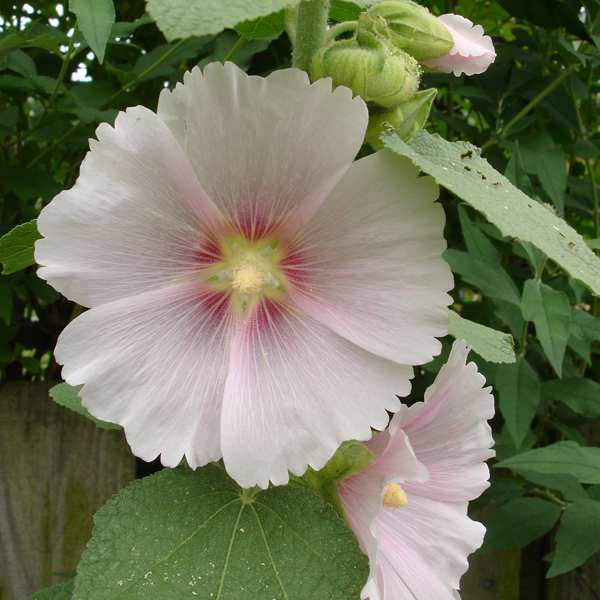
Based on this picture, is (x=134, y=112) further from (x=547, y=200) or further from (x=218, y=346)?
(x=547, y=200)

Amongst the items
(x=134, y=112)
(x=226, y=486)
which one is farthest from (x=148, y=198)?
(x=226, y=486)

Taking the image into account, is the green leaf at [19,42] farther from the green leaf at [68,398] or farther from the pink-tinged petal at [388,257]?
the pink-tinged petal at [388,257]

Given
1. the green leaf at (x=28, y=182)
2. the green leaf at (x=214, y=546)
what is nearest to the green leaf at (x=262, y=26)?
the green leaf at (x=214, y=546)

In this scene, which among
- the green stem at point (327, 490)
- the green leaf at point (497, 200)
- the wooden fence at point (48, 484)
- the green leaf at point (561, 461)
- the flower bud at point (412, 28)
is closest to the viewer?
the green leaf at point (497, 200)

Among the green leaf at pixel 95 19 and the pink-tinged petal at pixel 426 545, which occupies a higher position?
the green leaf at pixel 95 19

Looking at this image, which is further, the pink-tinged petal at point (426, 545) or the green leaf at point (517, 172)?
the green leaf at point (517, 172)

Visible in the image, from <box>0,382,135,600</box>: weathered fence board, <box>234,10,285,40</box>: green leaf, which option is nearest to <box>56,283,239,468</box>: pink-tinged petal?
<box>234,10,285,40</box>: green leaf

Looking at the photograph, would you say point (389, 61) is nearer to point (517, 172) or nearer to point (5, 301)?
point (517, 172)

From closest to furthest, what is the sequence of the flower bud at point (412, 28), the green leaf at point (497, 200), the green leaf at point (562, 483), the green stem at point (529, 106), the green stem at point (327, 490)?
the green leaf at point (497, 200), the flower bud at point (412, 28), the green stem at point (327, 490), the green leaf at point (562, 483), the green stem at point (529, 106)
